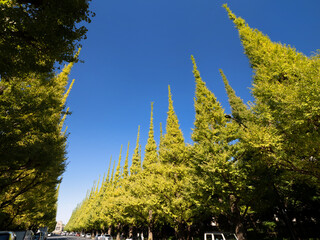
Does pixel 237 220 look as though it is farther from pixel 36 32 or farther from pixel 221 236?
pixel 36 32

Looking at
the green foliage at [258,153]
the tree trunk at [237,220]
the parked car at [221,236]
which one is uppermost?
the green foliage at [258,153]

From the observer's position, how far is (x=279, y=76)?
917 cm

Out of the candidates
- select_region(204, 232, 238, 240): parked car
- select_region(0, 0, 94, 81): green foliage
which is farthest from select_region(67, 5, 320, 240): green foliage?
select_region(0, 0, 94, 81): green foliage

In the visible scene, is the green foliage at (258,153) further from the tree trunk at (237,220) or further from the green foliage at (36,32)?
the green foliage at (36,32)

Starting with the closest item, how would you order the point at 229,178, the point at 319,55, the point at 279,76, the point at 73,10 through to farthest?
the point at 73,10
the point at 319,55
the point at 279,76
the point at 229,178

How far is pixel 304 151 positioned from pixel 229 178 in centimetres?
400

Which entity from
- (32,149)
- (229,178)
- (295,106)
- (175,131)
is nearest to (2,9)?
(32,149)

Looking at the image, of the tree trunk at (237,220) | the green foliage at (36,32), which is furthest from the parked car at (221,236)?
the green foliage at (36,32)

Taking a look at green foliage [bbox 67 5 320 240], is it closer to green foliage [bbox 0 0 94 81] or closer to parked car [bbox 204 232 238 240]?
parked car [bbox 204 232 238 240]

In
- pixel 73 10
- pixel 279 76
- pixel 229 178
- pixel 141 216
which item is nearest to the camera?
pixel 73 10

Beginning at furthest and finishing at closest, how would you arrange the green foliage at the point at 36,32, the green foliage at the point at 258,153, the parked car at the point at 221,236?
1. the parked car at the point at 221,236
2. the green foliage at the point at 258,153
3. the green foliage at the point at 36,32

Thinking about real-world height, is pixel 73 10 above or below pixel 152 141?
below

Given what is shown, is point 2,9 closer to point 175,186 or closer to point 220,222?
point 175,186

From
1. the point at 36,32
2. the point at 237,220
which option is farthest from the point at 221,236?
the point at 36,32
